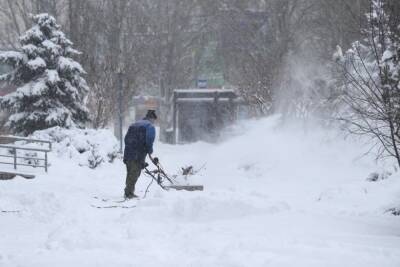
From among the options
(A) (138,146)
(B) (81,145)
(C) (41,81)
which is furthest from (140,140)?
(C) (41,81)

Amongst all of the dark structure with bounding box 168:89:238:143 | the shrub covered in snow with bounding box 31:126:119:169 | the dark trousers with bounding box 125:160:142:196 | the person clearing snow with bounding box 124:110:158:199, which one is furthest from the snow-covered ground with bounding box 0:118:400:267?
the dark structure with bounding box 168:89:238:143

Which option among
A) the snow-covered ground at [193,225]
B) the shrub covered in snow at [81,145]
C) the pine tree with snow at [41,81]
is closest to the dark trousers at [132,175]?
the snow-covered ground at [193,225]

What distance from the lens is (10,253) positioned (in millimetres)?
6504

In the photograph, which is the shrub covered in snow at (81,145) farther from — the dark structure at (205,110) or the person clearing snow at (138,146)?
the dark structure at (205,110)

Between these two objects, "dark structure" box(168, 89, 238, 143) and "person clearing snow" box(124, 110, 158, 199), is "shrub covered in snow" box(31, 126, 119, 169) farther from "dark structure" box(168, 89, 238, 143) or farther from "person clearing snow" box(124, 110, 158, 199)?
"dark structure" box(168, 89, 238, 143)

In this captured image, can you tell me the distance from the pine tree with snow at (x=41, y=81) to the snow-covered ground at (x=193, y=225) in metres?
2.77

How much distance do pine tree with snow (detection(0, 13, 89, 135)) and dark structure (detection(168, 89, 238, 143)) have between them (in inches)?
417

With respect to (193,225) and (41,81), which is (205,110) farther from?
(193,225)

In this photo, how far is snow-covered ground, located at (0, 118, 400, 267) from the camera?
20.5ft

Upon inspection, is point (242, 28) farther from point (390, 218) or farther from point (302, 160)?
point (390, 218)

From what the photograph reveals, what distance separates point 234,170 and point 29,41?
7955 mm

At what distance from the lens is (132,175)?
11.6 meters

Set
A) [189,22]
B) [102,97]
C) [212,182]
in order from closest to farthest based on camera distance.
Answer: [212,182] < [102,97] < [189,22]

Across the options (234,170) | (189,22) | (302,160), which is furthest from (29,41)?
(189,22)
